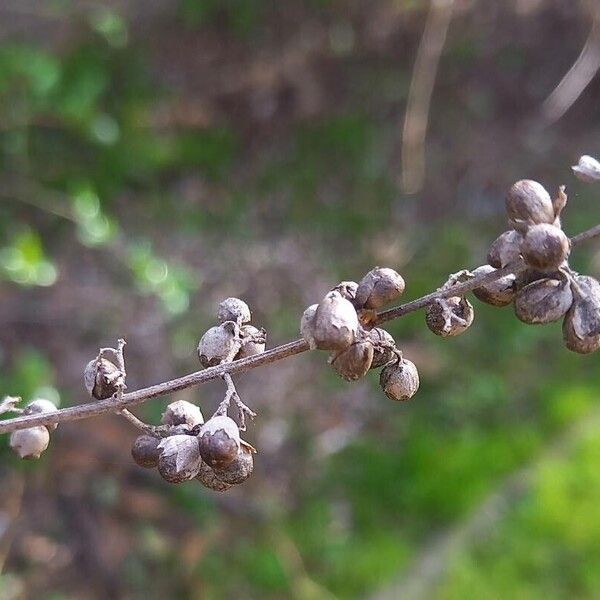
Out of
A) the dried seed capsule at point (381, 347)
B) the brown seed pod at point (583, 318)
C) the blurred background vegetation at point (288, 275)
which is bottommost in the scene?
the brown seed pod at point (583, 318)

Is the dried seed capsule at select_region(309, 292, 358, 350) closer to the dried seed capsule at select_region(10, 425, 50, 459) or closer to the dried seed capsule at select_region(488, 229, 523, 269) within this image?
the dried seed capsule at select_region(488, 229, 523, 269)

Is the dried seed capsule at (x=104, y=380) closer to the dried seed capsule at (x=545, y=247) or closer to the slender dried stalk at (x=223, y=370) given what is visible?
the slender dried stalk at (x=223, y=370)

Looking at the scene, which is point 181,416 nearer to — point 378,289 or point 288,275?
point 378,289

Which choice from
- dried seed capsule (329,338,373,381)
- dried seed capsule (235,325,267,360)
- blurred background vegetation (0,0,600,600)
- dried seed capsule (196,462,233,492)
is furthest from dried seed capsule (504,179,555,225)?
blurred background vegetation (0,0,600,600)

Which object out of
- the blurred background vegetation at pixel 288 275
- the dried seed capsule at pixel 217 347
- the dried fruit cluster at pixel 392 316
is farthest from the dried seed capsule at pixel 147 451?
the blurred background vegetation at pixel 288 275

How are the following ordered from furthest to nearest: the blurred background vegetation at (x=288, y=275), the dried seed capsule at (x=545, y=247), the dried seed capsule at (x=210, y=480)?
the blurred background vegetation at (x=288, y=275), the dried seed capsule at (x=210, y=480), the dried seed capsule at (x=545, y=247)

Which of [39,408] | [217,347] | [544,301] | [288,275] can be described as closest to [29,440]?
[39,408]

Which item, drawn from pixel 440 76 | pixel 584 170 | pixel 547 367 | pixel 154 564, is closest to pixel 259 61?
pixel 440 76
